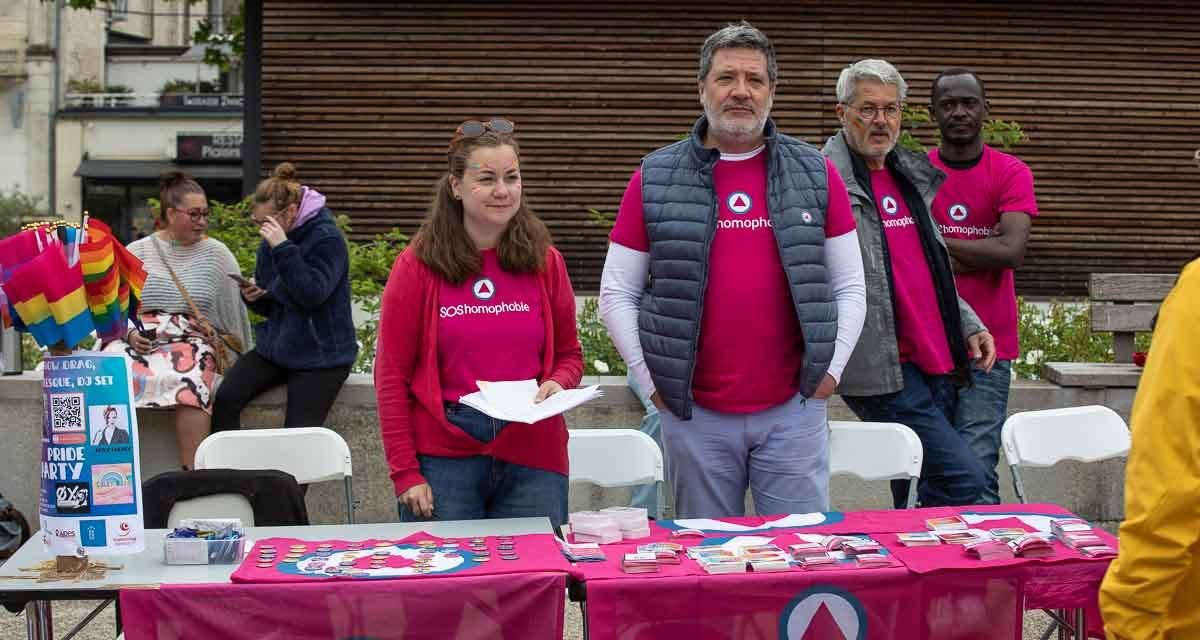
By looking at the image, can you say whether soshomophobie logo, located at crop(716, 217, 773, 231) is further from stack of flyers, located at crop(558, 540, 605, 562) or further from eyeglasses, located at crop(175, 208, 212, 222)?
eyeglasses, located at crop(175, 208, 212, 222)

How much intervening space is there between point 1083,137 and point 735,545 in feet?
30.0

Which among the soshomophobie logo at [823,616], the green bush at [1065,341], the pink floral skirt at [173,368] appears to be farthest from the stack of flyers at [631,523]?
the green bush at [1065,341]

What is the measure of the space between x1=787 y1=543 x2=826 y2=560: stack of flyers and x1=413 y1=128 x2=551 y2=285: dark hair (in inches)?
43.0

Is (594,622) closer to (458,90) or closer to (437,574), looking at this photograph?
(437,574)

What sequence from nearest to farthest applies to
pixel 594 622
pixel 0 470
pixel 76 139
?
pixel 594 622
pixel 0 470
pixel 76 139

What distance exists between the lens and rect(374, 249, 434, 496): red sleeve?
385 cm

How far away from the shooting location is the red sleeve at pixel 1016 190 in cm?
479

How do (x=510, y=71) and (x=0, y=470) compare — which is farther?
(x=510, y=71)

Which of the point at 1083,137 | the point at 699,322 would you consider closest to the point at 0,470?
the point at 699,322

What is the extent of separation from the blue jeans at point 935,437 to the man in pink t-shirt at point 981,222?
0.51 ft

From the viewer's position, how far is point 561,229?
1150cm

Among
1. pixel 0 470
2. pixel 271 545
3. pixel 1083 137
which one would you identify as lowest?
pixel 0 470

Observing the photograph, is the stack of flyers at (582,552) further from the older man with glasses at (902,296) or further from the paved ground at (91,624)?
the paved ground at (91,624)

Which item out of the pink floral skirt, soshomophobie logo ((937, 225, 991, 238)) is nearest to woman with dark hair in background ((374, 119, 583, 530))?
soshomophobie logo ((937, 225, 991, 238))
